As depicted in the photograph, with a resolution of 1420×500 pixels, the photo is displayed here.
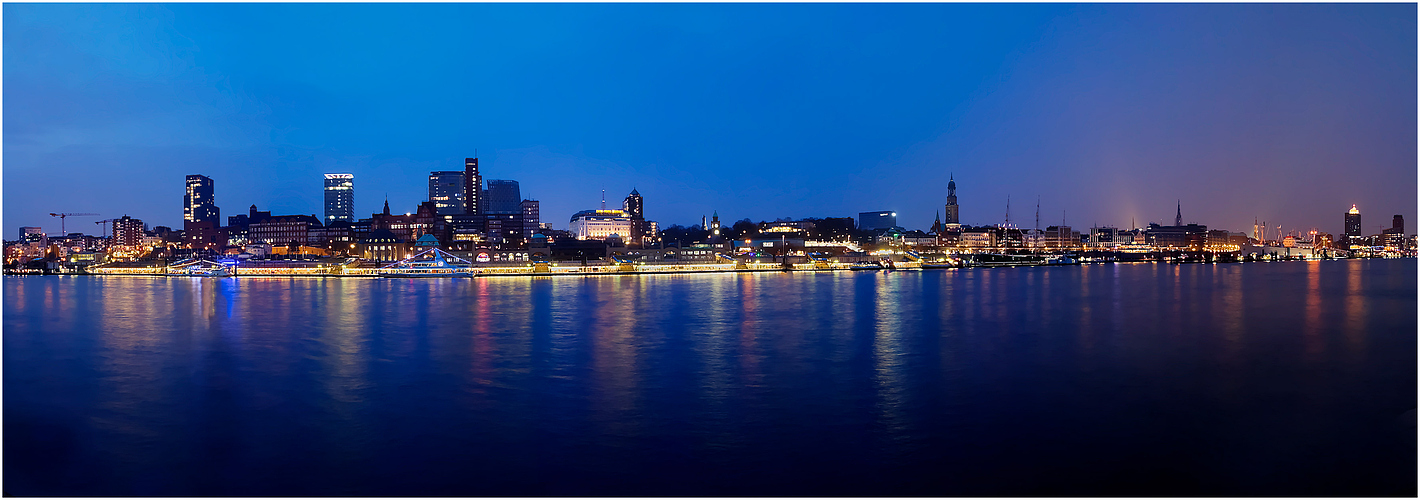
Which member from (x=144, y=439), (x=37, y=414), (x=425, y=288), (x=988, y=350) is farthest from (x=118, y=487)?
(x=425, y=288)

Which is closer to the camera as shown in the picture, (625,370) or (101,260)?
(625,370)

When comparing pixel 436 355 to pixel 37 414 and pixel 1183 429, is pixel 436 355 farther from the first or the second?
pixel 1183 429

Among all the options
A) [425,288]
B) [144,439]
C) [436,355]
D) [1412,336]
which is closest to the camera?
[144,439]

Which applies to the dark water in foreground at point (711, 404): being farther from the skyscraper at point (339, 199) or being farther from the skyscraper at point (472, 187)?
the skyscraper at point (339, 199)

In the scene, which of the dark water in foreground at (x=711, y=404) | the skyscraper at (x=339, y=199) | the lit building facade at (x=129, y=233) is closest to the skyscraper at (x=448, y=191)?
the skyscraper at (x=339, y=199)

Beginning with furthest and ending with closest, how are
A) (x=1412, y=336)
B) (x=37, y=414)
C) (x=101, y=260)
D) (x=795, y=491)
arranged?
(x=101, y=260)
(x=1412, y=336)
(x=37, y=414)
(x=795, y=491)

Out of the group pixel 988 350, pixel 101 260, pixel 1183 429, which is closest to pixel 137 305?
pixel 988 350

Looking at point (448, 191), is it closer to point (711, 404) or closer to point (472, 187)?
point (472, 187)

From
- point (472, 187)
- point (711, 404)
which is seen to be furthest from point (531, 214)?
point (711, 404)

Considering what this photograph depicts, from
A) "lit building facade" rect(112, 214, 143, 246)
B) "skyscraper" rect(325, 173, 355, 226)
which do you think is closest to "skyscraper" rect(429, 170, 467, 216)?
"skyscraper" rect(325, 173, 355, 226)
